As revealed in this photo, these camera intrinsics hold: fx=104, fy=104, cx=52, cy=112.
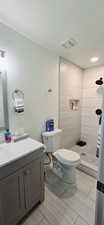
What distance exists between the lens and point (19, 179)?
1.07m

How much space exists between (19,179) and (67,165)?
83 cm

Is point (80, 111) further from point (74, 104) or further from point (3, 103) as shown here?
point (3, 103)

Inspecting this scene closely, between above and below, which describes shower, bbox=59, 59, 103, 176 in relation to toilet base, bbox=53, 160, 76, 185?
above

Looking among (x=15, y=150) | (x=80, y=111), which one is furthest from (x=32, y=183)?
(x=80, y=111)

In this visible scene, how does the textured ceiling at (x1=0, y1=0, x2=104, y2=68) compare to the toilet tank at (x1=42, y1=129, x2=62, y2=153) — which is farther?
the toilet tank at (x1=42, y1=129, x2=62, y2=153)

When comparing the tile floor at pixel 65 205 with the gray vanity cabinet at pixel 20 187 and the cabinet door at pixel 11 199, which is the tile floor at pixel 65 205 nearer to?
the gray vanity cabinet at pixel 20 187

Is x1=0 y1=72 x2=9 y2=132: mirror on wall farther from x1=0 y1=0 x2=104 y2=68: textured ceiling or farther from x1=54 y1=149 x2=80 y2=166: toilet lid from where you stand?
x1=54 y1=149 x2=80 y2=166: toilet lid

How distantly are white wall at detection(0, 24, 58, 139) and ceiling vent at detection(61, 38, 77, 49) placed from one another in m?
0.34

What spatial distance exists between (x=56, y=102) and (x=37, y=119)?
24.3 inches

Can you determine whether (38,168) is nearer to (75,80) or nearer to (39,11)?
(39,11)

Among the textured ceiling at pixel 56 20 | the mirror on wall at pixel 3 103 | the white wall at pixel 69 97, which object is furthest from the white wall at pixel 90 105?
the mirror on wall at pixel 3 103

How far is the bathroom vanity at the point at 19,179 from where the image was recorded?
96 centimetres

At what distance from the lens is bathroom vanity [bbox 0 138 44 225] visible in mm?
958

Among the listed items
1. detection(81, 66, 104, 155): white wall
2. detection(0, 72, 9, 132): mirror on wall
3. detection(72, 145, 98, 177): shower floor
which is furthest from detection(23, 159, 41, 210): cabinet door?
detection(81, 66, 104, 155): white wall
